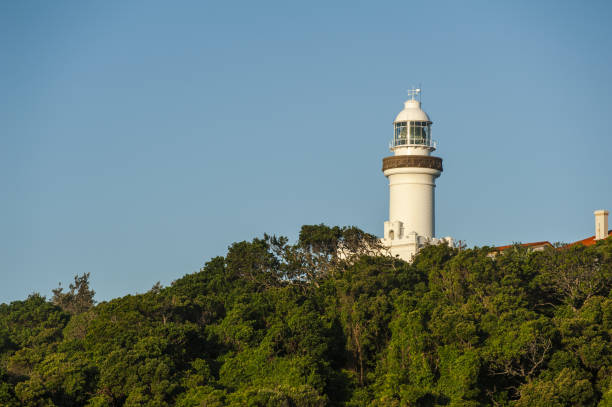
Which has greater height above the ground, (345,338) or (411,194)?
(411,194)

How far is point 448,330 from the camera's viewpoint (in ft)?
177

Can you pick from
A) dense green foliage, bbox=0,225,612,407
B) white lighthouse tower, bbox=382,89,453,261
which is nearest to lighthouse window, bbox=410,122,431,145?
white lighthouse tower, bbox=382,89,453,261

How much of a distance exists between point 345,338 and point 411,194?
16.0 metres

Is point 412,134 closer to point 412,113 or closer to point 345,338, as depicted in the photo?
point 412,113

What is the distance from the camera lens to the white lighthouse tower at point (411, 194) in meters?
69.9

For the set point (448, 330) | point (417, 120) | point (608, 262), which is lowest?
point (448, 330)

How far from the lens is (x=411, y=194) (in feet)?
233

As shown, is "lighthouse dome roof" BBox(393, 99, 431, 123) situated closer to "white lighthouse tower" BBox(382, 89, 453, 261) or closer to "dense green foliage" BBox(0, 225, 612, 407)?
"white lighthouse tower" BBox(382, 89, 453, 261)

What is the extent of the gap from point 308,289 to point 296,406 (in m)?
13.3

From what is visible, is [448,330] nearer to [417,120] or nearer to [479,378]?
[479,378]

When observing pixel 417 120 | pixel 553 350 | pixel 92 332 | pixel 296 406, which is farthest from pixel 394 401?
pixel 417 120

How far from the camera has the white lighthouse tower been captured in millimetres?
69938

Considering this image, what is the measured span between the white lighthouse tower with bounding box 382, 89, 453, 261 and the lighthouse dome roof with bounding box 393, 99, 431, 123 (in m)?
1.15

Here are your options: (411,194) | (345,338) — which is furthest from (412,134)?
(345,338)
